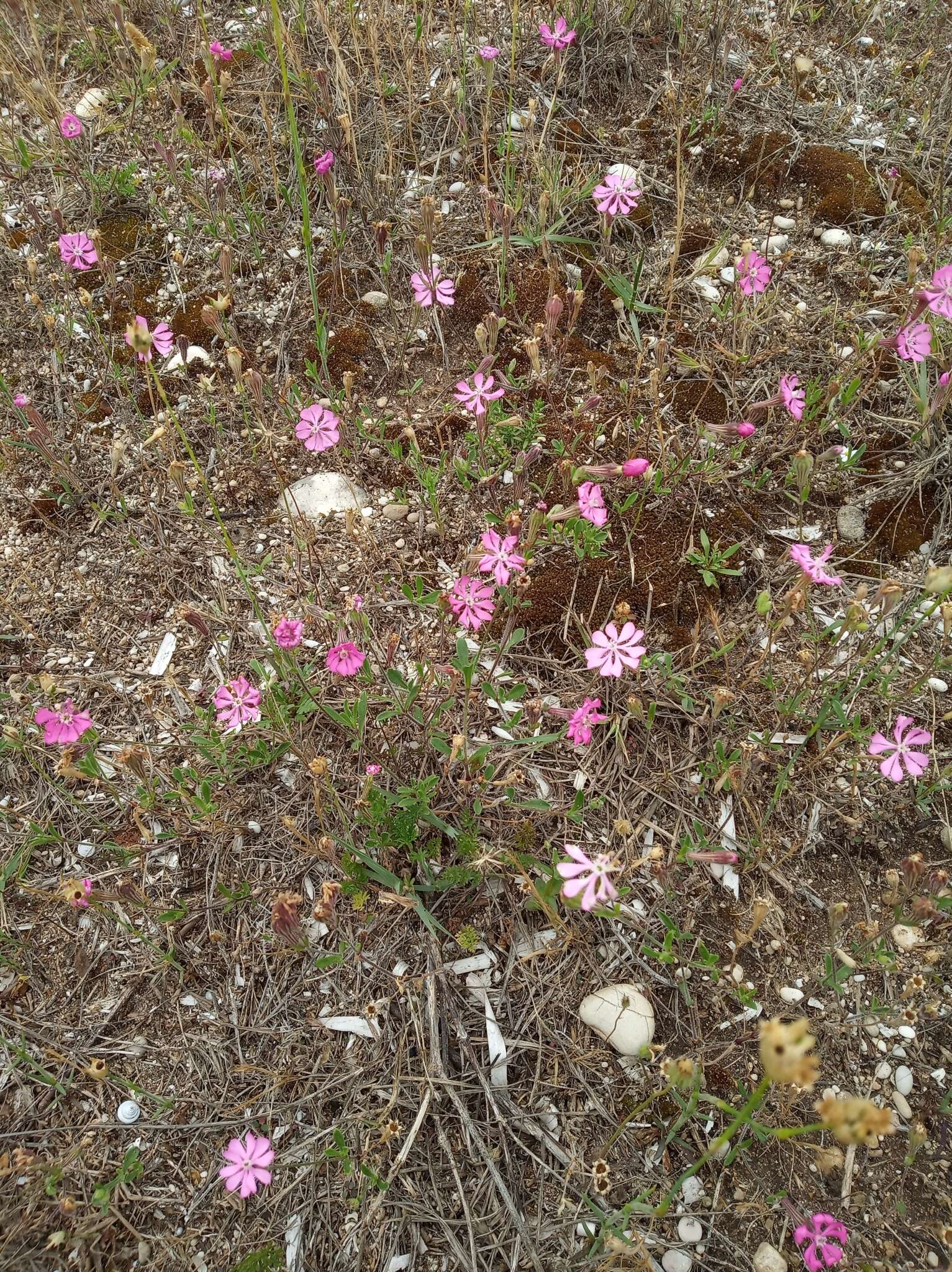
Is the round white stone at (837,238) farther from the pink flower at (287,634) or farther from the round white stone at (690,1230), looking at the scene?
the round white stone at (690,1230)

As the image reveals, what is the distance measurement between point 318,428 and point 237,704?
31.0 inches

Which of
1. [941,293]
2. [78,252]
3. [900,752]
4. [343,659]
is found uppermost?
[78,252]

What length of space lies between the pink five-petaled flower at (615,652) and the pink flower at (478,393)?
65 centimetres

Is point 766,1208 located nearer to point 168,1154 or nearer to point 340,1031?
point 340,1031

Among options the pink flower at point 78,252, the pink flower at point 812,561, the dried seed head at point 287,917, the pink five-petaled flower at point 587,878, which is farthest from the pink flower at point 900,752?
the pink flower at point 78,252

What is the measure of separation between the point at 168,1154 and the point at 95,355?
219cm

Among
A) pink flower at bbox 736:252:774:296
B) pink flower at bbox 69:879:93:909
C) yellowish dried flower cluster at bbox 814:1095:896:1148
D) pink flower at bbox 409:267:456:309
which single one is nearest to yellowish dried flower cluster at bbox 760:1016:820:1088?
yellowish dried flower cluster at bbox 814:1095:896:1148

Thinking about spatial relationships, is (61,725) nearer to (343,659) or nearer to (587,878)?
(343,659)

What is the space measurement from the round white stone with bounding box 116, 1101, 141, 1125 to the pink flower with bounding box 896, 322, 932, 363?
94.1 inches

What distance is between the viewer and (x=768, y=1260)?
4.72ft

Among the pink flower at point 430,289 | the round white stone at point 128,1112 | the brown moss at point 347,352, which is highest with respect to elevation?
the pink flower at point 430,289

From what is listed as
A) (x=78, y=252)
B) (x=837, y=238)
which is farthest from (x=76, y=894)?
(x=837, y=238)

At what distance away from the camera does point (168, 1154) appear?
5.14ft

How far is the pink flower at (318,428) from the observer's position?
2.16 meters
